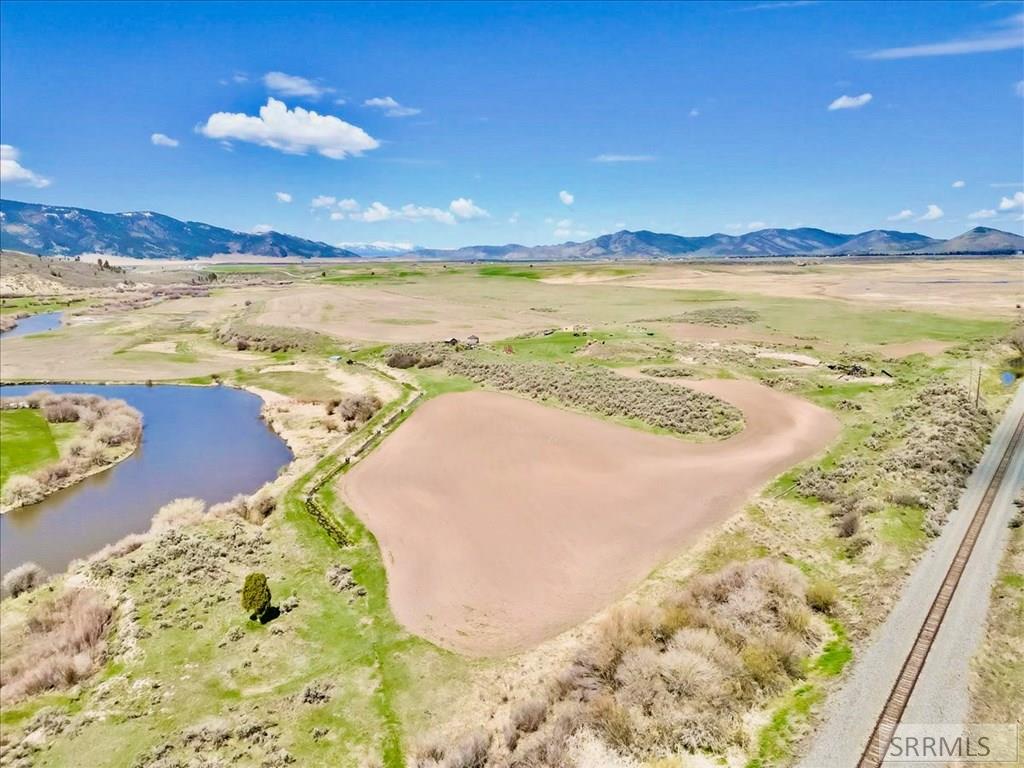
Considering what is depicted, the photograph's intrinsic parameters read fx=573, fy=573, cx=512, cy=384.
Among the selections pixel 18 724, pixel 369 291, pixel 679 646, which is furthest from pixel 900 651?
pixel 369 291

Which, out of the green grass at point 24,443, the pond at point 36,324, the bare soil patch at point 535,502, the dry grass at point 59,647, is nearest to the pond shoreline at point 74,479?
the green grass at point 24,443

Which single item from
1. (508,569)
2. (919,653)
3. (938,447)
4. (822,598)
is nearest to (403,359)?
(508,569)

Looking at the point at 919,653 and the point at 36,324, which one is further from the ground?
the point at 36,324

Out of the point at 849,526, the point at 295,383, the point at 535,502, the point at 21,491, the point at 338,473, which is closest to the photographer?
the point at 849,526

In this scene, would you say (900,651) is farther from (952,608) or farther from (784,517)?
(784,517)

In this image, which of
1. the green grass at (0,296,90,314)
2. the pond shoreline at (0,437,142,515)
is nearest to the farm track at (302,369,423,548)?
the pond shoreline at (0,437,142,515)

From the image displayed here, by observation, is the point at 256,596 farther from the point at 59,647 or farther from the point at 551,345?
the point at 551,345
